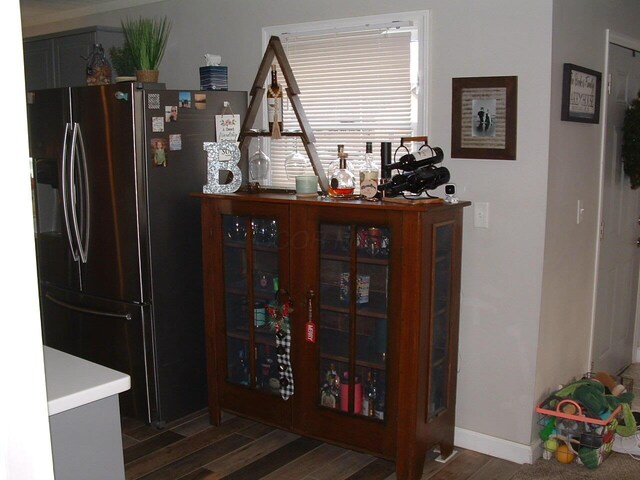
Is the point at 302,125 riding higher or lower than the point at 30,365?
higher

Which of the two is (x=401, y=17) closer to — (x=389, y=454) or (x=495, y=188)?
(x=495, y=188)

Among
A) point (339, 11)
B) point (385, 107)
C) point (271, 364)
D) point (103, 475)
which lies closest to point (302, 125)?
point (385, 107)

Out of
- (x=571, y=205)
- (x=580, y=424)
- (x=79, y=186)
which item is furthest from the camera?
(x=79, y=186)

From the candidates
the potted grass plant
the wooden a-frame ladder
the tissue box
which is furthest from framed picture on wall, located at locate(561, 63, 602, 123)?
the potted grass plant

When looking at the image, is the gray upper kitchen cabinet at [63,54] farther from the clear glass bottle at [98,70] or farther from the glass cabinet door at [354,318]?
the glass cabinet door at [354,318]

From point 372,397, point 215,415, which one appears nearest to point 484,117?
point 372,397

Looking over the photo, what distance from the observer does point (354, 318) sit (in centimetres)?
304

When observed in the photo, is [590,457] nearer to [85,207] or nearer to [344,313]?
[344,313]

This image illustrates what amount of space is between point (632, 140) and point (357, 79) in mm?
1689

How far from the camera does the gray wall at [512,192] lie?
2971mm

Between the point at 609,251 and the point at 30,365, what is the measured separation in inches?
145

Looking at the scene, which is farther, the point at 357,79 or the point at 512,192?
the point at 357,79

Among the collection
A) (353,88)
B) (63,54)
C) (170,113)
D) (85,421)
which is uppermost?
(63,54)

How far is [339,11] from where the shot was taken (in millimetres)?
3439
